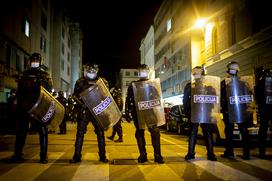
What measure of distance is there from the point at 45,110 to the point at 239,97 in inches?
173

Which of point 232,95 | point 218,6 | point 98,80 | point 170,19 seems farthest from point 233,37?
point 170,19

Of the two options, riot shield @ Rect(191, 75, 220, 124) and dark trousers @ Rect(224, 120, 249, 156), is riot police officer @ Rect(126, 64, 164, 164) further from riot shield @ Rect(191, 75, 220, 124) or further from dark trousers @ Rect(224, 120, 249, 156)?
dark trousers @ Rect(224, 120, 249, 156)

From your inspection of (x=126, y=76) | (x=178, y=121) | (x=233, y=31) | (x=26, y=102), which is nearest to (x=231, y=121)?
(x=26, y=102)

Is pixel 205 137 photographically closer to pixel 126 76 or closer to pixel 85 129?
pixel 85 129

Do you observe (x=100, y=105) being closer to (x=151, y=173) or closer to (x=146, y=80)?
(x=146, y=80)

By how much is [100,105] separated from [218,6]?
2353cm

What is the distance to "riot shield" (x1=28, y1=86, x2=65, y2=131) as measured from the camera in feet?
22.9

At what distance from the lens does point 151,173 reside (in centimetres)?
609

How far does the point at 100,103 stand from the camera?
7.29 meters

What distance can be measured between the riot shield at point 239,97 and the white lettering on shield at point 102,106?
9.33 ft

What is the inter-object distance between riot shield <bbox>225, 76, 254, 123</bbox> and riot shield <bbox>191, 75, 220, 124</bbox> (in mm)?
441

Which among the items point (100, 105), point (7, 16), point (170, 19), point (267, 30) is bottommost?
point (100, 105)

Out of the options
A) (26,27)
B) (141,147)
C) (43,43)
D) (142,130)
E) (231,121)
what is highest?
(43,43)

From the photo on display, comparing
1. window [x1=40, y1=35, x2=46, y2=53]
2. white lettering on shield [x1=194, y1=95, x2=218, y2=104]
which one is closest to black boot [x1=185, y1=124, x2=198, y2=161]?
white lettering on shield [x1=194, y1=95, x2=218, y2=104]
